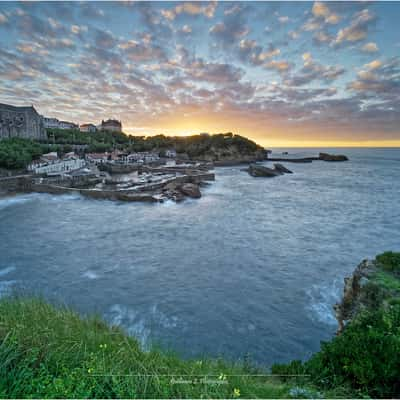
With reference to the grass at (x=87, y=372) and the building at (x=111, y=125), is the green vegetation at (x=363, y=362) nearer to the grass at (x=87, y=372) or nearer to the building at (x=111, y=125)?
the grass at (x=87, y=372)

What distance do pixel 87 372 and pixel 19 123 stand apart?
71.5 m

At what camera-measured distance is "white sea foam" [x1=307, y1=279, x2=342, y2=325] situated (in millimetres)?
7297

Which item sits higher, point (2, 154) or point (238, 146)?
point (238, 146)

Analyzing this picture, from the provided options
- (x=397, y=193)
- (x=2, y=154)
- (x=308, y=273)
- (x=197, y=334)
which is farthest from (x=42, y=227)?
(x=397, y=193)

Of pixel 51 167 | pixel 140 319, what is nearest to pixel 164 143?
pixel 51 167

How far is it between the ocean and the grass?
4.12 ft

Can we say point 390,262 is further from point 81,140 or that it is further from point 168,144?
point 168,144

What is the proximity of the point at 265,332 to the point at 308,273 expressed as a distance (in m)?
4.45

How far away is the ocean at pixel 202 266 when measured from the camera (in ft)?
22.1

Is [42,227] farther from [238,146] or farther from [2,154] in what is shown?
[238,146]

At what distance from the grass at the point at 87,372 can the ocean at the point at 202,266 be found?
1.26m

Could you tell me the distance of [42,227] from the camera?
1581cm

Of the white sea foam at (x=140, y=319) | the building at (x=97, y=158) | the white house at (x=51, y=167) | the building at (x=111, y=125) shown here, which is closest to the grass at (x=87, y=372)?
the white sea foam at (x=140, y=319)

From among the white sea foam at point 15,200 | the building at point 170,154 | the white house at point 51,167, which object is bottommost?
the white sea foam at point 15,200
